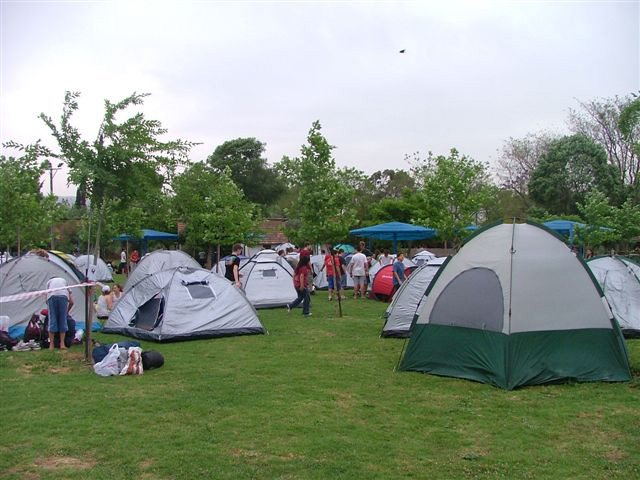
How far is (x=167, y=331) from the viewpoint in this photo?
37.8 feet

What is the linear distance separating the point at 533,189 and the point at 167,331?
32.9 metres

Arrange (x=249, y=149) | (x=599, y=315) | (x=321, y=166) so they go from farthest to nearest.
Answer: (x=249, y=149) < (x=321, y=166) < (x=599, y=315)

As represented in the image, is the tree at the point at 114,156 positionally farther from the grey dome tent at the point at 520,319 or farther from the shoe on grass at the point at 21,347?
the grey dome tent at the point at 520,319

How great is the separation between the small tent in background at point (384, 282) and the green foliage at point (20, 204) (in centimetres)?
998

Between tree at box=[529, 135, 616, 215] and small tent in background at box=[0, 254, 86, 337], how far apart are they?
105 feet

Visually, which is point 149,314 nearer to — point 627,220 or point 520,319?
point 520,319

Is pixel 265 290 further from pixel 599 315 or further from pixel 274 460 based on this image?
pixel 274 460

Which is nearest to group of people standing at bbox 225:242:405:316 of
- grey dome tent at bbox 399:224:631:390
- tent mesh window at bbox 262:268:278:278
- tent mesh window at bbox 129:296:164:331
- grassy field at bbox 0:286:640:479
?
tent mesh window at bbox 262:268:278:278

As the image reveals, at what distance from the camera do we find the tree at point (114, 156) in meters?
12.7

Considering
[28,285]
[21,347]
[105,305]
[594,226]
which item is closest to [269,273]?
[105,305]

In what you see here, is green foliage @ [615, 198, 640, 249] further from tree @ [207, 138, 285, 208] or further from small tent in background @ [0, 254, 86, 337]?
tree @ [207, 138, 285, 208]

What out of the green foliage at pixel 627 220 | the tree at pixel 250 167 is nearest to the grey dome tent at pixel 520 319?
the green foliage at pixel 627 220

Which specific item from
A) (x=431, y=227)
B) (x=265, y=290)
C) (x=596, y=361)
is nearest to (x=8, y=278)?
(x=265, y=290)

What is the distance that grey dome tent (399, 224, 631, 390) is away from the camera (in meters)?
8.02
